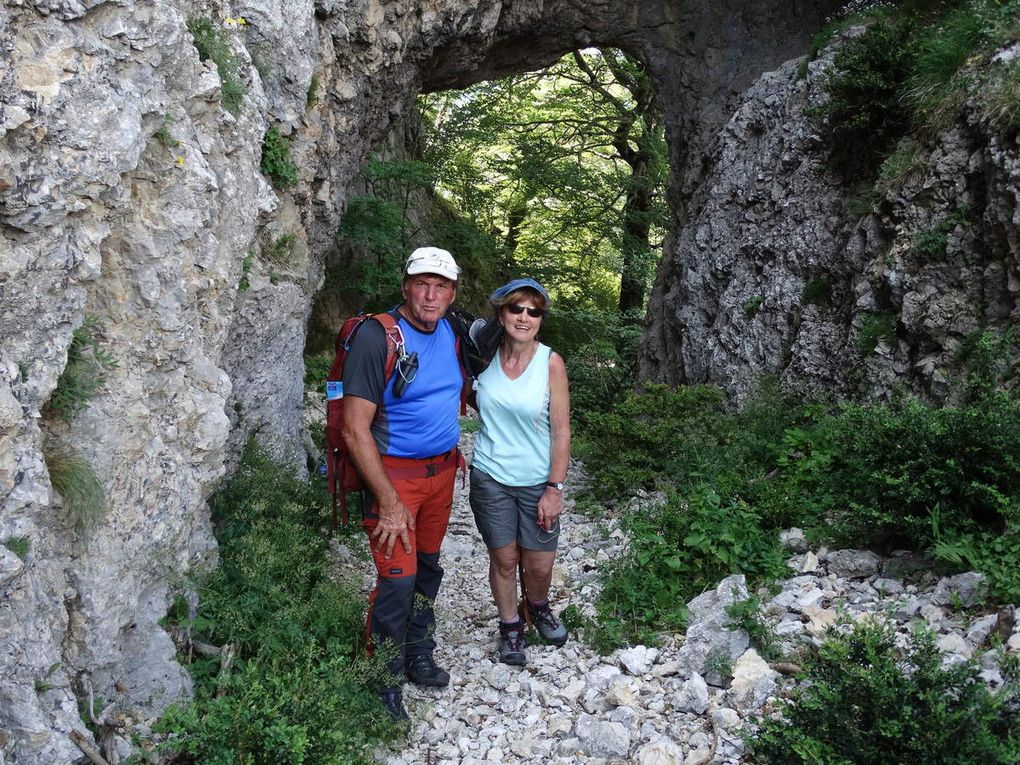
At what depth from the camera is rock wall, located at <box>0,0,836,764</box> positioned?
9.77 ft

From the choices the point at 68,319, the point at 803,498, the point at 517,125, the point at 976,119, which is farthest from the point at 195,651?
the point at 517,125

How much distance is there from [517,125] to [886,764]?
45.3ft

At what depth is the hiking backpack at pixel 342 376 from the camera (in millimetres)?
3729

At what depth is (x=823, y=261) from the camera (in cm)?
797

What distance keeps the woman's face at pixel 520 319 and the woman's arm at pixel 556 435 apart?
0.80ft

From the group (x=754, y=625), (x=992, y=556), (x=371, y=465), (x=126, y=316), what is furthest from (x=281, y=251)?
(x=992, y=556)

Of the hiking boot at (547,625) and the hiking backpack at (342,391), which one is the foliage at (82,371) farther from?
the hiking boot at (547,625)

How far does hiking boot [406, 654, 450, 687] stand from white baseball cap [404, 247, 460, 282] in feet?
7.12

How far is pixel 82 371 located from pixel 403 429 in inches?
60.5

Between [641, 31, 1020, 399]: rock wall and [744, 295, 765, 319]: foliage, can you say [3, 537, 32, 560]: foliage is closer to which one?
[641, 31, 1020, 399]: rock wall

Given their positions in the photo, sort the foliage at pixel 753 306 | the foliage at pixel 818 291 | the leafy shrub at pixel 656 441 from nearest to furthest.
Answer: the leafy shrub at pixel 656 441, the foliage at pixel 818 291, the foliage at pixel 753 306

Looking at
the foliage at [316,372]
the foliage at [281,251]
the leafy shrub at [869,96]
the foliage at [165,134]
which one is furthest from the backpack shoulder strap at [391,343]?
the foliage at [316,372]

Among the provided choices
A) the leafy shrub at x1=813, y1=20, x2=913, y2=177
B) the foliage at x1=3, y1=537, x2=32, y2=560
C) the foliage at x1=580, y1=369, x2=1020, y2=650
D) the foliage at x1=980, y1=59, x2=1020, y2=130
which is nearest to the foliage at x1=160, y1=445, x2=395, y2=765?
the foliage at x1=3, y1=537, x2=32, y2=560

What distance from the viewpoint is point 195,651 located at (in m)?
3.99
